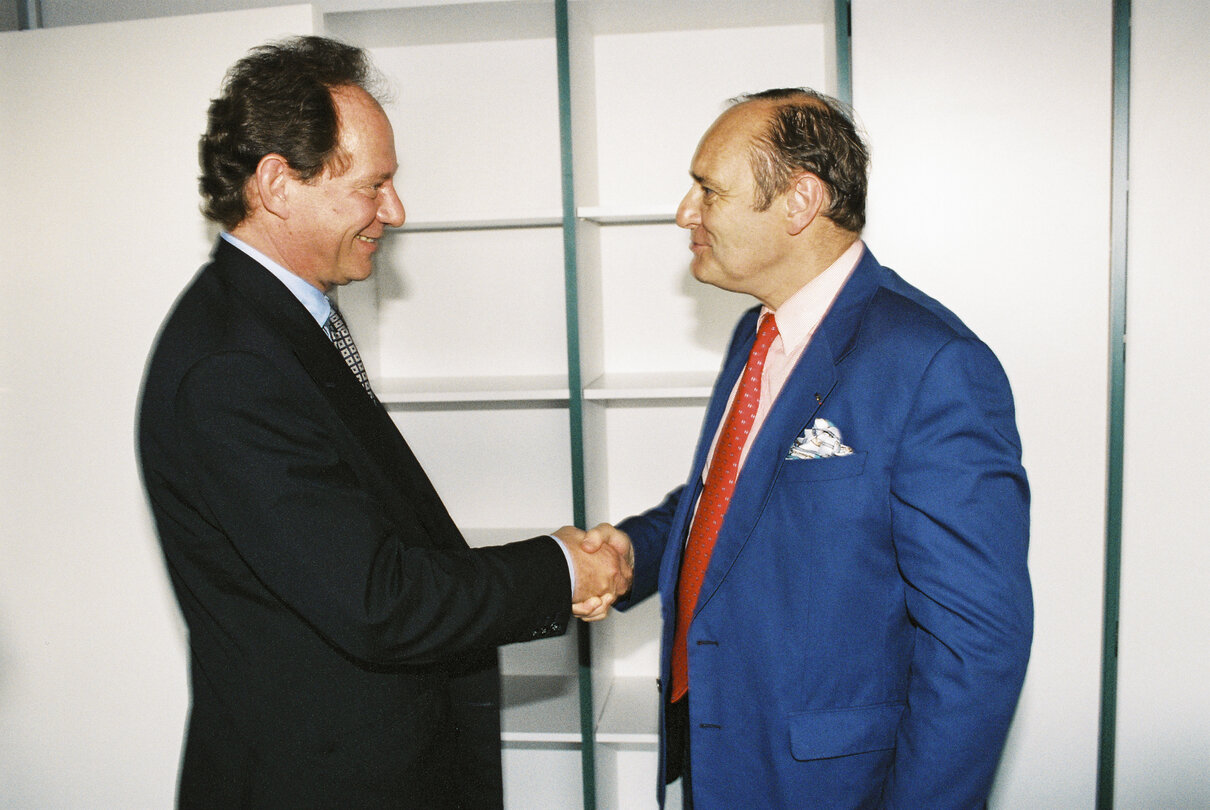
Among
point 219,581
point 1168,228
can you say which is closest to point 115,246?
point 219,581

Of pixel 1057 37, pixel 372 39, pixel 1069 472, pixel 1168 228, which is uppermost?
pixel 372 39

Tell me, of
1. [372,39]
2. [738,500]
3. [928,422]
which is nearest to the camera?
[928,422]

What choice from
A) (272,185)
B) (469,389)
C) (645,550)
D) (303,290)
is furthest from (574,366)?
(272,185)

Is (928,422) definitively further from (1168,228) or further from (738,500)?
(1168,228)

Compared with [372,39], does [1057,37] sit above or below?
below

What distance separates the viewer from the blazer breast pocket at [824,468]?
4.60 ft

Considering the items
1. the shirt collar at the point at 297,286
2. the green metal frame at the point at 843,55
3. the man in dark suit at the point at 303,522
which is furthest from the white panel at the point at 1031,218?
the shirt collar at the point at 297,286

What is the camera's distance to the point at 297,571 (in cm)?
133

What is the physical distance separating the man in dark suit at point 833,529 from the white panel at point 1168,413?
1040 millimetres

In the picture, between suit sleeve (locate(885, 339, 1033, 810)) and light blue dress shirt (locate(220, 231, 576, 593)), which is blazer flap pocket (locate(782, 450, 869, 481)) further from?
light blue dress shirt (locate(220, 231, 576, 593))

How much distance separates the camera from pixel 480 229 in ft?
9.58

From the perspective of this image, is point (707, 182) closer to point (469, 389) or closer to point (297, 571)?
point (297, 571)

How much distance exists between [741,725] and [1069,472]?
1.29 metres

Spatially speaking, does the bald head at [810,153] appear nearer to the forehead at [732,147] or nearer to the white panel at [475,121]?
the forehead at [732,147]
